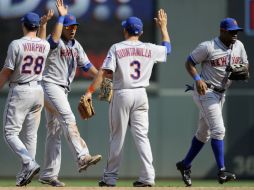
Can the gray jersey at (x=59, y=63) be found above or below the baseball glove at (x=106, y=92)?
above

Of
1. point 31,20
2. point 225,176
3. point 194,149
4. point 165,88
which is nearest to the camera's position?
point 31,20

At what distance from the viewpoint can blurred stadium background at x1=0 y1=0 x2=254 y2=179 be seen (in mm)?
13633

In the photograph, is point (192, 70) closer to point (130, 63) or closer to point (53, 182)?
point (130, 63)

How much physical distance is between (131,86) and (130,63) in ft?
0.76

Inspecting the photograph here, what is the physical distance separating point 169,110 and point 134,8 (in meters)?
1.52

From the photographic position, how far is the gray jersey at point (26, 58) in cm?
936

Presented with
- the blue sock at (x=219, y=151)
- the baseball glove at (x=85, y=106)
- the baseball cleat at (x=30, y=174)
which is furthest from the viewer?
the blue sock at (x=219, y=151)

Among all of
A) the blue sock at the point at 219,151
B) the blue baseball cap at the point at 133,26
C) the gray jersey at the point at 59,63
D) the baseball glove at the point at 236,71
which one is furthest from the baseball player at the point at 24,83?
the baseball glove at the point at 236,71

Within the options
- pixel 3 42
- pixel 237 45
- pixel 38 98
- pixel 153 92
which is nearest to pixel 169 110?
pixel 153 92

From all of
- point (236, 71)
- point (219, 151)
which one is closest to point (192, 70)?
point (236, 71)

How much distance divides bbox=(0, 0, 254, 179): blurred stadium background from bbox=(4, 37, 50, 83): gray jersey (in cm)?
407

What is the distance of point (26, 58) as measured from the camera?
30.9 ft

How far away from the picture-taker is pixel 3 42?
1370 cm

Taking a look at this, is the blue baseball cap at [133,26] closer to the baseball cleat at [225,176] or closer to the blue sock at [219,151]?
the blue sock at [219,151]
